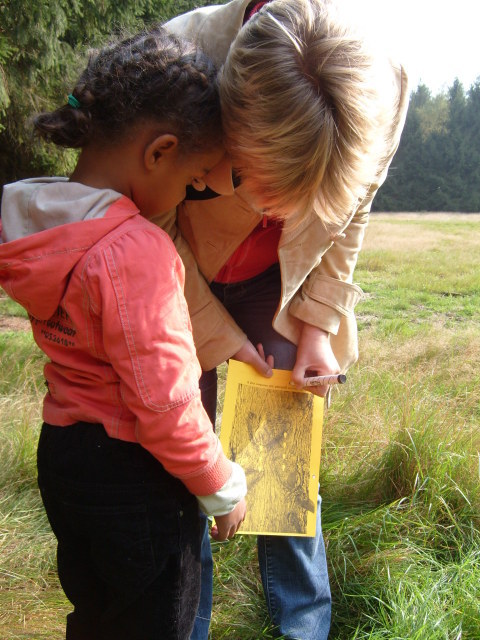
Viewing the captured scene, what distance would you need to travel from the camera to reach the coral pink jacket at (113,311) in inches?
45.8

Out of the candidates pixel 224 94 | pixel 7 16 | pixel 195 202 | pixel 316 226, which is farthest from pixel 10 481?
pixel 7 16

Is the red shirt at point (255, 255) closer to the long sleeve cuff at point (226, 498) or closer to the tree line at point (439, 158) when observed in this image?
the long sleeve cuff at point (226, 498)

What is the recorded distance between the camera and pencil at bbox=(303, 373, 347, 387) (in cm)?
165

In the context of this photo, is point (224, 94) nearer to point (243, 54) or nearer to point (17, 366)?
point (243, 54)

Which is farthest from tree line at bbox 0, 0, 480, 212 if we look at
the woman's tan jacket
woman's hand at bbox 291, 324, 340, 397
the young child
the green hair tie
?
woman's hand at bbox 291, 324, 340, 397

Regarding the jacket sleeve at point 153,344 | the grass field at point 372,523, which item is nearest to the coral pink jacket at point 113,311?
the jacket sleeve at point 153,344

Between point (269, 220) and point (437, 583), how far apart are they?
47.2 inches

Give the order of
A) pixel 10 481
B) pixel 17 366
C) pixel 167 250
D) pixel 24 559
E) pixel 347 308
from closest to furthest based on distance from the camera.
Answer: pixel 167 250 < pixel 347 308 < pixel 24 559 < pixel 10 481 < pixel 17 366

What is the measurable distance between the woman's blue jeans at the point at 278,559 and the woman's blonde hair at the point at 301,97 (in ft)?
1.85

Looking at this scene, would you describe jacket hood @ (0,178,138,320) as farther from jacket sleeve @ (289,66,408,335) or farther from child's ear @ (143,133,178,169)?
jacket sleeve @ (289,66,408,335)

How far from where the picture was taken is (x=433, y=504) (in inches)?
87.7

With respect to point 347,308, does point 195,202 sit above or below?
above

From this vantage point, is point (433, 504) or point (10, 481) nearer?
point (433, 504)

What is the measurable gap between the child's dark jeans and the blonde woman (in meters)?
0.51
